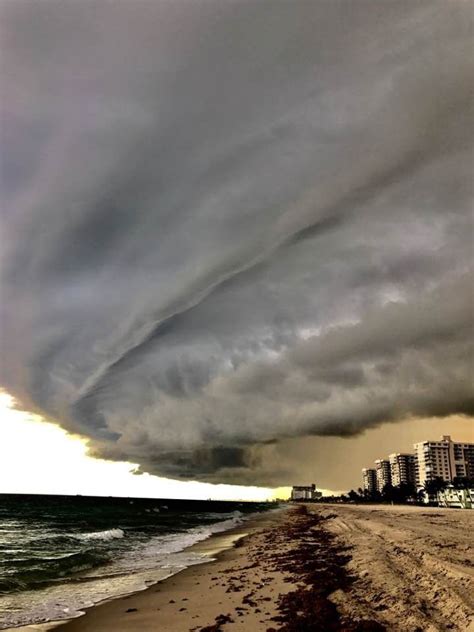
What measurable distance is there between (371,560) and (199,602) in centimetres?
705

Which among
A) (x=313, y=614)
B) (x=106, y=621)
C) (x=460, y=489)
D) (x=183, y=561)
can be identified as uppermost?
(x=313, y=614)

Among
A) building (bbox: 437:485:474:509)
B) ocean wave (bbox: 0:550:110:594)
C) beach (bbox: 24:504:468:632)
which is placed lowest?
building (bbox: 437:485:474:509)

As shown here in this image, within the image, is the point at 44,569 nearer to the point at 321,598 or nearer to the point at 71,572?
the point at 71,572

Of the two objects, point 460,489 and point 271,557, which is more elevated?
point 271,557

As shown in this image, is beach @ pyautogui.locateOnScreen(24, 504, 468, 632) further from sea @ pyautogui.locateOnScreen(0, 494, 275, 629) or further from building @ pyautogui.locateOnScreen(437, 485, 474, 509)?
building @ pyautogui.locateOnScreen(437, 485, 474, 509)

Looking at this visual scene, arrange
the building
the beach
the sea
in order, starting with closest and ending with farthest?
the beach, the sea, the building

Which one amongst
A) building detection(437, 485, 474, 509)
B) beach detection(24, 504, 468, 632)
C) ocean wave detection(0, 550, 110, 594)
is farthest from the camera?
building detection(437, 485, 474, 509)

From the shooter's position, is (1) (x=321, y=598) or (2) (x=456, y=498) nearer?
(1) (x=321, y=598)

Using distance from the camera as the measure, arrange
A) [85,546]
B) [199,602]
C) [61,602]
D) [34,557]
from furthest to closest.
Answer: [85,546] < [34,557] < [61,602] < [199,602]

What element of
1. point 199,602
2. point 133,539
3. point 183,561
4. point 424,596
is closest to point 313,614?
point 424,596

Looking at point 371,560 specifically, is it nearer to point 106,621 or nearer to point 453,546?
point 453,546

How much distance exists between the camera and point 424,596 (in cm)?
1171

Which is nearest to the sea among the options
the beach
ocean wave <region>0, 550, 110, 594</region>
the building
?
ocean wave <region>0, 550, 110, 594</region>

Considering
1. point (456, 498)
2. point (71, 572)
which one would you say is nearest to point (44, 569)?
point (71, 572)
